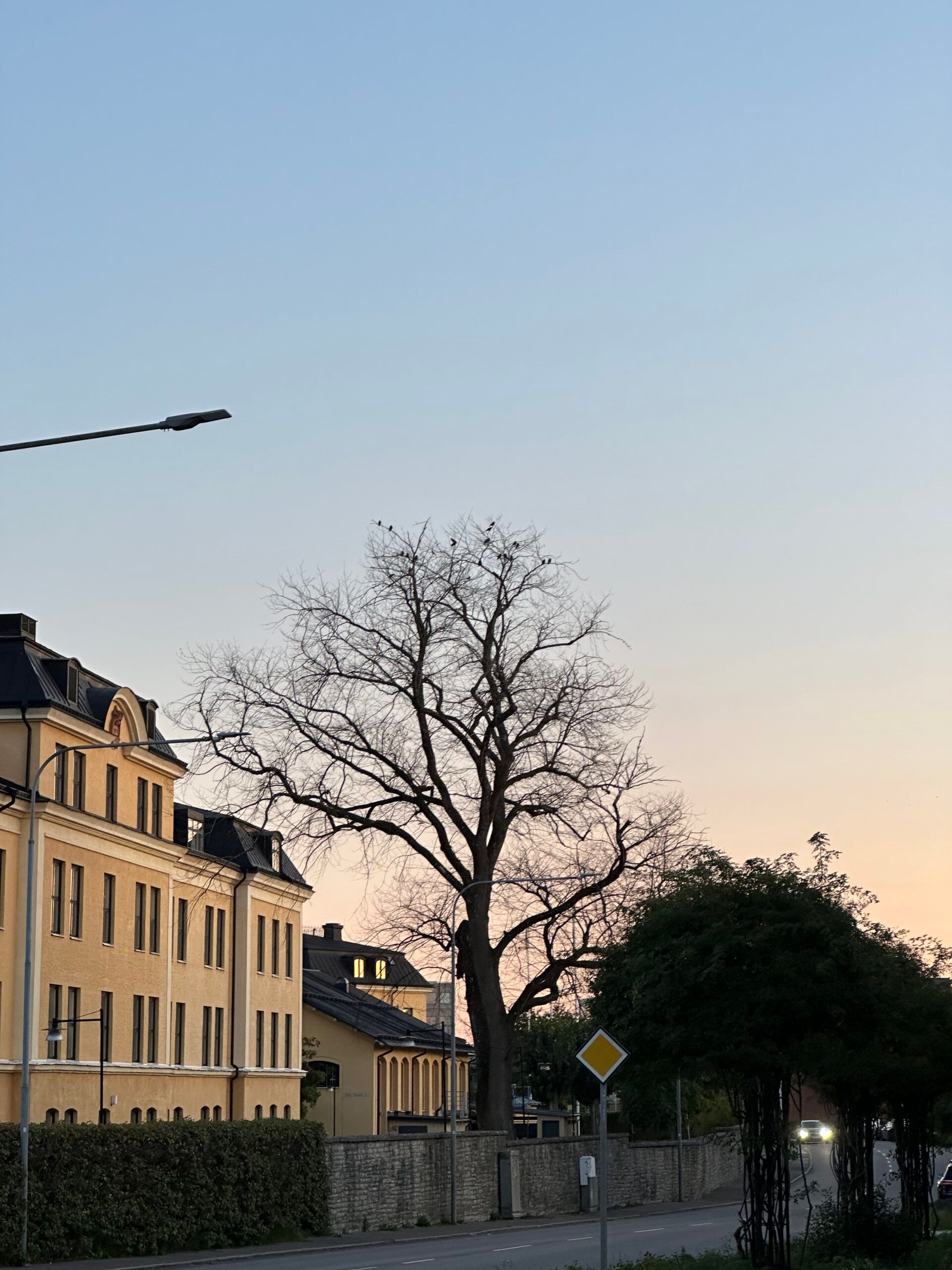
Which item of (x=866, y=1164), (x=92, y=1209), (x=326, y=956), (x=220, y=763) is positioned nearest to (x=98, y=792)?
(x=220, y=763)

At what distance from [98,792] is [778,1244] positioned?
109ft

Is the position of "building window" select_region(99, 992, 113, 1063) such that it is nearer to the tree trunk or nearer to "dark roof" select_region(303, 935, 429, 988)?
the tree trunk

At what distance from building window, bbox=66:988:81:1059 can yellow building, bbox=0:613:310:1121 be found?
0.18ft

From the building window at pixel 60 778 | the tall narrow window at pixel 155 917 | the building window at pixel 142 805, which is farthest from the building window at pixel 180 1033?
the building window at pixel 60 778

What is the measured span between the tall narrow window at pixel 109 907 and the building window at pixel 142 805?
2876 mm

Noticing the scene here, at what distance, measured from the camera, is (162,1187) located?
31.6 meters

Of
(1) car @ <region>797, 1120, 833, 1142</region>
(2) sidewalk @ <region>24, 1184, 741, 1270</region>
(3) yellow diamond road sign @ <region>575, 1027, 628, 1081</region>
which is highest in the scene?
(3) yellow diamond road sign @ <region>575, 1027, 628, 1081</region>

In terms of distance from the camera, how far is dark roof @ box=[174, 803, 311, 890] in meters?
58.3

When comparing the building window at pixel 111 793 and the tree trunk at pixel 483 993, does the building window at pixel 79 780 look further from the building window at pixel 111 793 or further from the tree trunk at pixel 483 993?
the tree trunk at pixel 483 993

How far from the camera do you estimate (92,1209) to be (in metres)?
29.7

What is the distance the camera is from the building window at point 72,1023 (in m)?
46.4

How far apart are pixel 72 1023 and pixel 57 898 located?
143 inches

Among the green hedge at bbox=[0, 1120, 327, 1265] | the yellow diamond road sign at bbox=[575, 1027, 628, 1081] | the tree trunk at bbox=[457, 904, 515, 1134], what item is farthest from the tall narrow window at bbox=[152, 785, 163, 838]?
the yellow diamond road sign at bbox=[575, 1027, 628, 1081]

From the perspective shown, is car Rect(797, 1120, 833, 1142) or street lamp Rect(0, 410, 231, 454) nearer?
street lamp Rect(0, 410, 231, 454)
